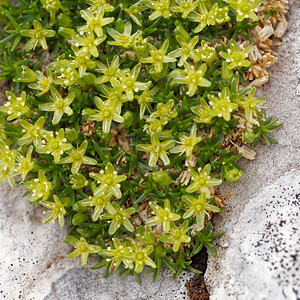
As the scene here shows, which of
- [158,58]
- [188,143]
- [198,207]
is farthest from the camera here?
[158,58]

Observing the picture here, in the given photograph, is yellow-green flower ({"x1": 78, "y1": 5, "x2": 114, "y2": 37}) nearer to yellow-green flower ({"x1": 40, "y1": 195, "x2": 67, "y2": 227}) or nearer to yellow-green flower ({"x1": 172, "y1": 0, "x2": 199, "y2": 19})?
yellow-green flower ({"x1": 172, "y1": 0, "x2": 199, "y2": 19})

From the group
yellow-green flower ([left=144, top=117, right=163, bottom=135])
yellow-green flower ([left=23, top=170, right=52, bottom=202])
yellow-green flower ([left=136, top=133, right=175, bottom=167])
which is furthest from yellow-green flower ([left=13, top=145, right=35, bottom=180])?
yellow-green flower ([left=144, top=117, right=163, bottom=135])

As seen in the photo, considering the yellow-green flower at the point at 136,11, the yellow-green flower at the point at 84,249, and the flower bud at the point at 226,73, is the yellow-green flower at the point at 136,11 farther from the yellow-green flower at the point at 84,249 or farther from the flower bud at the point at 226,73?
the yellow-green flower at the point at 84,249

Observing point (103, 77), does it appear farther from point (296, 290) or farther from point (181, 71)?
point (296, 290)

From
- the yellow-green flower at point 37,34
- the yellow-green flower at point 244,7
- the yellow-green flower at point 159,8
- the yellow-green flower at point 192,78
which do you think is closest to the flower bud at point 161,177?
the yellow-green flower at point 192,78

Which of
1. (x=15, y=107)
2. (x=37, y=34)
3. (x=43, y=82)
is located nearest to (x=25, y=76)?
(x=43, y=82)

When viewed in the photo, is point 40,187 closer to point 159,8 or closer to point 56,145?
point 56,145
